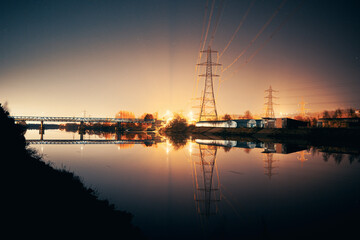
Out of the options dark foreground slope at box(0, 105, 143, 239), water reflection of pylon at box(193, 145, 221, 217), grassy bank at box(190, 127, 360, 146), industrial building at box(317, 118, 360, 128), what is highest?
industrial building at box(317, 118, 360, 128)

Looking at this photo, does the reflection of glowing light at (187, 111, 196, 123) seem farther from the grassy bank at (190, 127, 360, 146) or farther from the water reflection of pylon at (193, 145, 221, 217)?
the water reflection of pylon at (193, 145, 221, 217)

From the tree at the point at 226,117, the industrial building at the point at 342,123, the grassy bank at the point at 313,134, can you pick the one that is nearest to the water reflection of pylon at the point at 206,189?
the grassy bank at the point at 313,134

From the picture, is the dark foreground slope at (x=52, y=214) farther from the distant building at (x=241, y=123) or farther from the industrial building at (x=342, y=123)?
the distant building at (x=241, y=123)

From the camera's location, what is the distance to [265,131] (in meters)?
66.5

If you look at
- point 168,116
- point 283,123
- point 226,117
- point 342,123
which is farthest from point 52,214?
point 226,117

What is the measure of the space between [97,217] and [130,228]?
4.05 feet

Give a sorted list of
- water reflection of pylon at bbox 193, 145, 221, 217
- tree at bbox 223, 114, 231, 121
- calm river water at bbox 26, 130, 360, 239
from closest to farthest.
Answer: calm river water at bbox 26, 130, 360, 239
water reflection of pylon at bbox 193, 145, 221, 217
tree at bbox 223, 114, 231, 121

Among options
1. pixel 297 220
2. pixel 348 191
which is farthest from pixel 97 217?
pixel 348 191

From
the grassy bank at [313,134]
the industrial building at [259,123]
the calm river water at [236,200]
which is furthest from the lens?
the industrial building at [259,123]

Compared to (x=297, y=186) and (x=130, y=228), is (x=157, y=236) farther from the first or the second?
(x=297, y=186)

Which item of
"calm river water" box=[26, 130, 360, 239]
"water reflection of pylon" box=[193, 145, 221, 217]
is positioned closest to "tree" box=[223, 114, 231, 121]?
"calm river water" box=[26, 130, 360, 239]

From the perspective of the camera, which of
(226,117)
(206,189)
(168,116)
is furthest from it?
(226,117)

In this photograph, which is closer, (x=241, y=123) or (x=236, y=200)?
(x=236, y=200)

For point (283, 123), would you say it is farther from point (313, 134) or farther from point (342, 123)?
point (342, 123)
